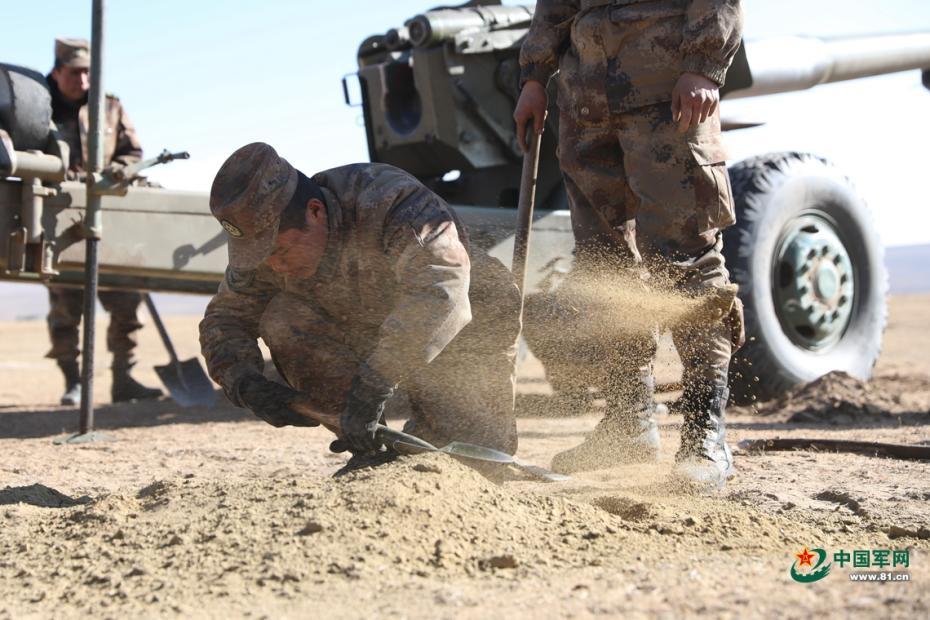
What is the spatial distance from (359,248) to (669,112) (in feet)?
3.50

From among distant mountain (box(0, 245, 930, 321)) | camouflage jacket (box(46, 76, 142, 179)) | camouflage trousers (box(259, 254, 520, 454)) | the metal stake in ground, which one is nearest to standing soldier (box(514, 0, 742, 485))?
camouflage trousers (box(259, 254, 520, 454))

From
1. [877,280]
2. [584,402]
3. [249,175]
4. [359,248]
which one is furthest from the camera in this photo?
[877,280]

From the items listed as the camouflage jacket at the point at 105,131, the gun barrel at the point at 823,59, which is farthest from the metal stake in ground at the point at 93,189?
the gun barrel at the point at 823,59

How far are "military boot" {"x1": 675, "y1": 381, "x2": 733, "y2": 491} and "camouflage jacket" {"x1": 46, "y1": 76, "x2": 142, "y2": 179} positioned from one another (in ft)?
11.4

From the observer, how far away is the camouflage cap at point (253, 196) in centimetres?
297

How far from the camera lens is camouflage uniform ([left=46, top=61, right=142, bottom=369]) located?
601 cm

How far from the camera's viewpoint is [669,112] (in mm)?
3514

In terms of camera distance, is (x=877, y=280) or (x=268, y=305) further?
(x=877, y=280)

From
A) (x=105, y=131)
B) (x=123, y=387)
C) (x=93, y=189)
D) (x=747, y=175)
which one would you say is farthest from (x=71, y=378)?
(x=747, y=175)

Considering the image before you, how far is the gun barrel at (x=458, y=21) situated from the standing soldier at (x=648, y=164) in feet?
6.02

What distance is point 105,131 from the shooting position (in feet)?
20.8

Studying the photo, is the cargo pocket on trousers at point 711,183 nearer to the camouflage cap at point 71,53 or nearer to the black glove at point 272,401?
the black glove at point 272,401

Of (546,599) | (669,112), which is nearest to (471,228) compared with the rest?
(669,112)

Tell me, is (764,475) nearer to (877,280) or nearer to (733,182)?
(733,182)
